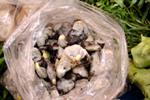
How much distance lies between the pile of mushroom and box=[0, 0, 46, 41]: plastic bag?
0.16 metres

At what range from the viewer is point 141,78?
0.83 metres

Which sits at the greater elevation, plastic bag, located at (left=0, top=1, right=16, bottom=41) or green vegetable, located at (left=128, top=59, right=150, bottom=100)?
plastic bag, located at (left=0, top=1, right=16, bottom=41)

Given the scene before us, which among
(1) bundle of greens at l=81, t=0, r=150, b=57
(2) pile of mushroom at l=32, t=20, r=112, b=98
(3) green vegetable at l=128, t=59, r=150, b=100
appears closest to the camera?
(2) pile of mushroom at l=32, t=20, r=112, b=98

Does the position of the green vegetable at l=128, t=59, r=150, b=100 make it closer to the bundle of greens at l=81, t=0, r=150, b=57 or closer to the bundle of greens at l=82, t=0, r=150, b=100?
the bundle of greens at l=82, t=0, r=150, b=100

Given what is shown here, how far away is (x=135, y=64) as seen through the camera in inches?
34.9

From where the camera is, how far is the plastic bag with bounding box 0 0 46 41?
0.85 metres

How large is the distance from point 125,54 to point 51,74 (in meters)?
0.34

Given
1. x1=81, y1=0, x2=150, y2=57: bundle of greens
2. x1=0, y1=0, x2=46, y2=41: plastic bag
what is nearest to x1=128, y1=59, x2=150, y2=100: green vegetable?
x1=81, y1=0, x2=150, y2=57: bundle of greens

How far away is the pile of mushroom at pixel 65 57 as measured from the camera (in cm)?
68

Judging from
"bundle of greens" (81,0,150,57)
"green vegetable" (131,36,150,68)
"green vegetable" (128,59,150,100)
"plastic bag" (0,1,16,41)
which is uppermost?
"plastic bag" (0,1,16,41)

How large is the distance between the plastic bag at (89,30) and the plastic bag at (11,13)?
0.14m

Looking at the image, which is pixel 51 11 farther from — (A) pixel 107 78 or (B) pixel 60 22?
(A) pixel 107 78

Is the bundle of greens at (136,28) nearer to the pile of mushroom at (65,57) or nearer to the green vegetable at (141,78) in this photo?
the green vegetable at (141,78)

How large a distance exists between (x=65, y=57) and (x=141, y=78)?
16.8 inches
